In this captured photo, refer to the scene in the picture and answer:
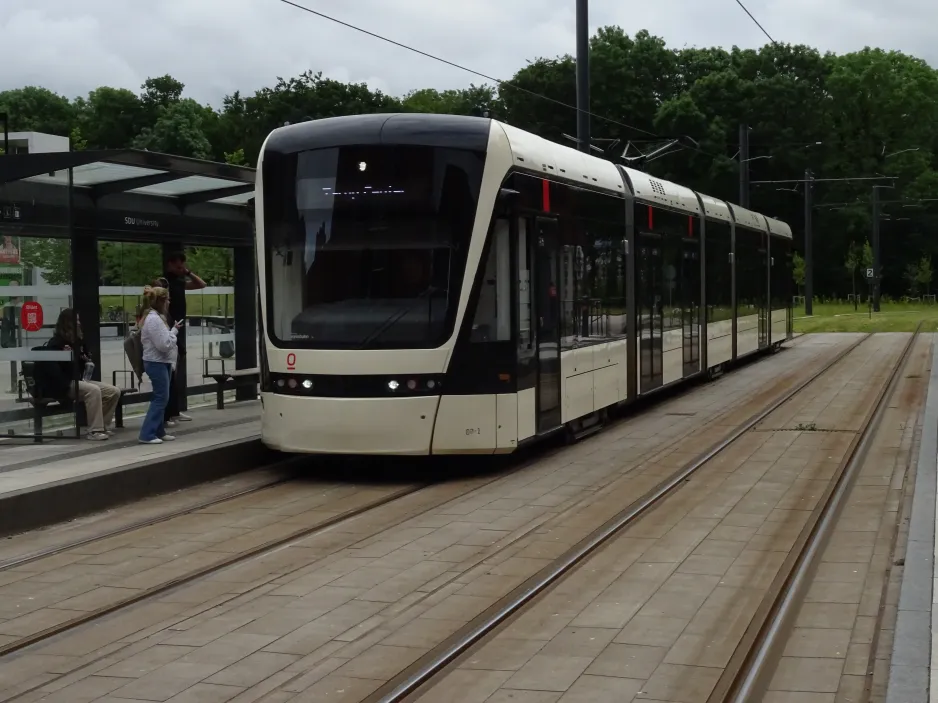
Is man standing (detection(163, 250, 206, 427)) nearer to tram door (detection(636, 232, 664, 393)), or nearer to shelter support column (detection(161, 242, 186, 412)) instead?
shelter support column (detection(161, 242, 186, 412))

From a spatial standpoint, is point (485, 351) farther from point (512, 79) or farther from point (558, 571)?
point (512, 79)

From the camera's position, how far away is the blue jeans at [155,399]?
13414 millimetres

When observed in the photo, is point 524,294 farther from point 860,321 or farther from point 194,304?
point 860,321

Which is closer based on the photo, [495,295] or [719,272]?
[495,295]

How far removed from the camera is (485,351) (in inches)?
489

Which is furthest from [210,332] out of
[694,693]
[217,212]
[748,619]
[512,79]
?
[512,79]

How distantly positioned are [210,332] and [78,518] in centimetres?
690

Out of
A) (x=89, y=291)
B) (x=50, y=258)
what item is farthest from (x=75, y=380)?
(x=89, y=291)

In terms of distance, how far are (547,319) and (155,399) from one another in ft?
12.5

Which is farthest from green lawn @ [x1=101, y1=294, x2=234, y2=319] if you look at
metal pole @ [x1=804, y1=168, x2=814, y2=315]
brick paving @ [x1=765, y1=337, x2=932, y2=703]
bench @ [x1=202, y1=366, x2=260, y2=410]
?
metal pole @ [x1=804, y1=168, x2=814, y2=315]

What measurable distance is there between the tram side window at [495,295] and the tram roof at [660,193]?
6.10 m

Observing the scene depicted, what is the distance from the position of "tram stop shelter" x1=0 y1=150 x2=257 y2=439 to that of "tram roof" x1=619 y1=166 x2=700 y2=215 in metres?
5.04

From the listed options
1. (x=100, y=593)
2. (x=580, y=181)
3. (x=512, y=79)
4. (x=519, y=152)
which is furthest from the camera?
(x=512, y=79)

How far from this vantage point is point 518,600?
7672 millimetres
